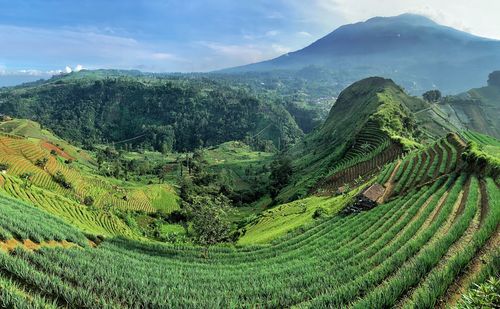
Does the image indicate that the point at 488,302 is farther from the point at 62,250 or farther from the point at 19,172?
the point at 19,172

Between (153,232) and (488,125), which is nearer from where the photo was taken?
(153,232)

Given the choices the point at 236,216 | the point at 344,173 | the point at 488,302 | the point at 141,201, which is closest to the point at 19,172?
the point at 141,201

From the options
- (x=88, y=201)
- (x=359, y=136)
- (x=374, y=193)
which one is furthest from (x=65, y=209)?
(x=359, y=136)

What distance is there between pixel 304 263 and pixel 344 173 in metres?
60.6

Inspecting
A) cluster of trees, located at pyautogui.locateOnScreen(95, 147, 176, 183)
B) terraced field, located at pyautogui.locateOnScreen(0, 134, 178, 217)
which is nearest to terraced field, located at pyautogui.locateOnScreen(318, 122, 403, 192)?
terraced field, located at pyautogui.locateOnScreen(0, 134, 178, 217)

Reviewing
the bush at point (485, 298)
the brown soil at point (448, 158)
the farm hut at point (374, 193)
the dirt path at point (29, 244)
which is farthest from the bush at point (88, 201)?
the bush at point (485, 298)

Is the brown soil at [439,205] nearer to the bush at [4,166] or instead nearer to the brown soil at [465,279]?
the brown soil at [465,279]

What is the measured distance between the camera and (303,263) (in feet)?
90.5

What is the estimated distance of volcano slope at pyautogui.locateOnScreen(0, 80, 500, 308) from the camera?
15430mm

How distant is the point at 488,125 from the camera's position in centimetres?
19725

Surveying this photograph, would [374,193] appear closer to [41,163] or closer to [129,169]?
[41,163]

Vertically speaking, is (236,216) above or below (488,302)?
below

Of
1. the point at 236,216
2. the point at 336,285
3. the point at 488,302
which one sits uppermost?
the point at 488,302

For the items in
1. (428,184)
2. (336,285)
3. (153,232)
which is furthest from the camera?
(153,232)
